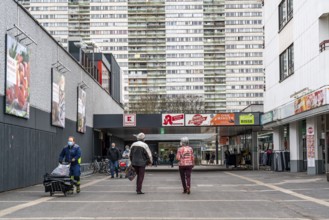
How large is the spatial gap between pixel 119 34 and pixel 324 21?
110235 mm

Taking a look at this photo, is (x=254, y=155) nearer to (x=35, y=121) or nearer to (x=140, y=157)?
(x=35, y=121)

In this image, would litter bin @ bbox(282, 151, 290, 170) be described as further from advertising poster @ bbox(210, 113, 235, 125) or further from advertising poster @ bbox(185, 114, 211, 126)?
advertising poster @ bbox(185, 114, 211, 126)

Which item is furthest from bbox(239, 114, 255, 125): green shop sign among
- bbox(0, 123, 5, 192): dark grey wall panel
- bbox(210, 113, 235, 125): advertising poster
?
bbox(0, 123, 5, 192): dark grey wall panel

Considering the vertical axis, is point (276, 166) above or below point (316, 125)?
below

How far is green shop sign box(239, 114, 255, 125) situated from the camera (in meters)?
36.6

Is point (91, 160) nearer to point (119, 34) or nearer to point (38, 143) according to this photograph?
point (38, 143)

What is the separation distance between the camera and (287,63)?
105 feet

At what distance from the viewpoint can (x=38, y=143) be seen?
22.0 metres

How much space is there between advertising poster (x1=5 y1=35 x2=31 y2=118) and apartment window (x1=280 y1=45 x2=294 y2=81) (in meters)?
15.5

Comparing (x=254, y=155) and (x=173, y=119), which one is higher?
(x=173, y=119)

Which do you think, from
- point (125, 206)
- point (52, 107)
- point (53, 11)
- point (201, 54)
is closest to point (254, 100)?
point (201, 54)

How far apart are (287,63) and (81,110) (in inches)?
473

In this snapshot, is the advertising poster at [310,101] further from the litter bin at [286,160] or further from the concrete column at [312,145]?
the litter bin at [286,160]

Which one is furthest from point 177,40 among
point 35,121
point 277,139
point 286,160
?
point 35,121
